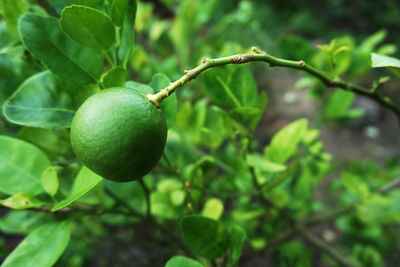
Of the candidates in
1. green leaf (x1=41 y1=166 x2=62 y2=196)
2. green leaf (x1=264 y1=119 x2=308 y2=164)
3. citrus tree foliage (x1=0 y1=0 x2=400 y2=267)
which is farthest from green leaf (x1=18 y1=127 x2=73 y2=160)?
green leaf (x1=264 y1=119 x2=308 y2=164)

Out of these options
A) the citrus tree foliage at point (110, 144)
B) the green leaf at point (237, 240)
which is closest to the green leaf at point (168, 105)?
the citrus tree foliage at point (110, 144)

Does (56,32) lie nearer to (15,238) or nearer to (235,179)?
(235,179)

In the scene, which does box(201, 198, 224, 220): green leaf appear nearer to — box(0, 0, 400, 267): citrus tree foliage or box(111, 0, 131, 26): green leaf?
box(0, 0, 400, 267): citrus tree foliage

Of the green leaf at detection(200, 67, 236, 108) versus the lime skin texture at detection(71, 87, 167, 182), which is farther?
the green leaf at detection(200, 67, 236, 108)

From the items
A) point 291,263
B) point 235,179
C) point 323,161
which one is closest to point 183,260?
point 235,179

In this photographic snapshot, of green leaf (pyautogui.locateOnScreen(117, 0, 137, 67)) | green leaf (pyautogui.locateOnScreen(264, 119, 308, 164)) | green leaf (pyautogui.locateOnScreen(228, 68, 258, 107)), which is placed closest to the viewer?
green leaf (pyautogui.locateOnScreen(117, 0, 137, 67))

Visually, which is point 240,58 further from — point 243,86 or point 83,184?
point 83,184
